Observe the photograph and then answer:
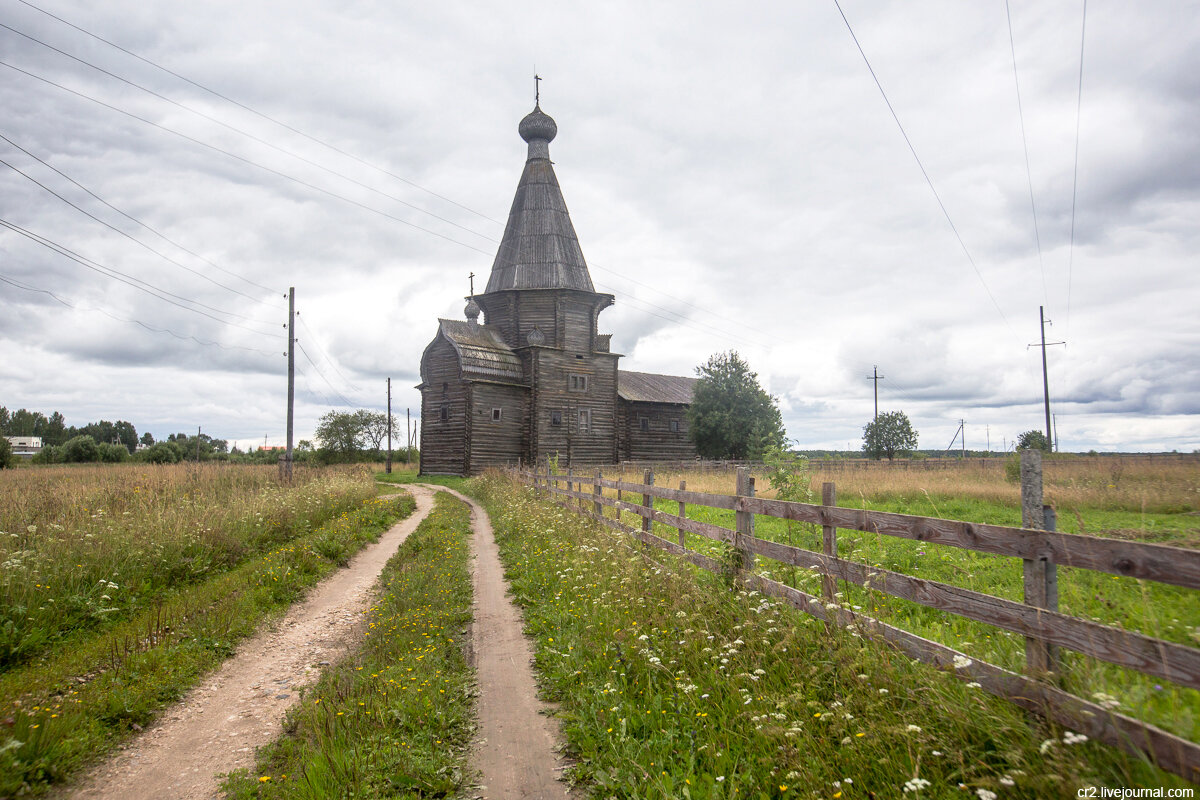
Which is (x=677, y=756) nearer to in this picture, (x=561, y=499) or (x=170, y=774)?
(x=170, y=774)

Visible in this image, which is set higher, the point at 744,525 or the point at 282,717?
the point at 744,525

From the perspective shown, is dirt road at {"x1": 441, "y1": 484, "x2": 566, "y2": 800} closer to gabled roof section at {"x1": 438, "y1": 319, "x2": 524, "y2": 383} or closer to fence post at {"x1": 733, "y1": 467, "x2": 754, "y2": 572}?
fence post at {"x1": 733, "y1": 467, "x2": 754, "y2": 572}

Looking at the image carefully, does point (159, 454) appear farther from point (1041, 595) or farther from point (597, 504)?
point (1041, 595)

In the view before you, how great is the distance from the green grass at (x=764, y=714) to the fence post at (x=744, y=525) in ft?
1.08

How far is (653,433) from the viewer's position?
45.7 m

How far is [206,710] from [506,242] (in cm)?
3660

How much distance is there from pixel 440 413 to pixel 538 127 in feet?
67.0

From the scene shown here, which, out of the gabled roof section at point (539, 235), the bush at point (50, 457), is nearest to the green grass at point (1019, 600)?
the gabled roof section at point (539, 235)

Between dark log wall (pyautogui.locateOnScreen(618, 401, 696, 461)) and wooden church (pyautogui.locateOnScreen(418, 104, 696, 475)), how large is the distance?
2751mm

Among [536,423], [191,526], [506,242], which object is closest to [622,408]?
[536,423]

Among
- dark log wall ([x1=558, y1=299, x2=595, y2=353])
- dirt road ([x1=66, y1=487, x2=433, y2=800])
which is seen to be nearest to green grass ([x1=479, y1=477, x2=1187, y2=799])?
dirt road ([x1=66, y1=487, x2=433, y2=800])

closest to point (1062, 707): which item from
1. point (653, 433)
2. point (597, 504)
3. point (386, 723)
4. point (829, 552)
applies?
point (829, 552)

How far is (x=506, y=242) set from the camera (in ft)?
130

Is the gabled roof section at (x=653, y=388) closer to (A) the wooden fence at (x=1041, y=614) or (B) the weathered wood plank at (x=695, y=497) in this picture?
(B) the weathered wood plank at (x=695, y=497)
